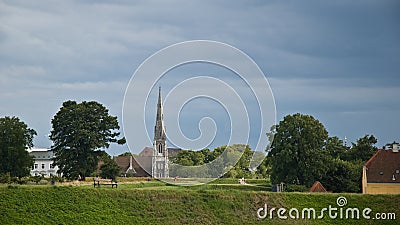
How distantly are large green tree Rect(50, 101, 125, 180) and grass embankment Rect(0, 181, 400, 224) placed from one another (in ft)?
60.4

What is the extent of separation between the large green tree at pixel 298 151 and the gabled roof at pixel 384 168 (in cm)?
354

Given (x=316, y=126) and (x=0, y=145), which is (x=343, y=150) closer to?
(x=316, y=126)

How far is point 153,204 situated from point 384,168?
22678 millimetres

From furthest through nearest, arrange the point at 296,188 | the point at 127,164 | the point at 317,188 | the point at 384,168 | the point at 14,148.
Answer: the point at 127,164
the point at 14,148
the point at 384,168
the point at 296,188
the point at 317,188

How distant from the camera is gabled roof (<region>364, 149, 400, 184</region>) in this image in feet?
170

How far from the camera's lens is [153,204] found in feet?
122

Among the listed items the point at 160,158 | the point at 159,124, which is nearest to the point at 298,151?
the point at 159,124

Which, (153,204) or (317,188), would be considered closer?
(153,204)

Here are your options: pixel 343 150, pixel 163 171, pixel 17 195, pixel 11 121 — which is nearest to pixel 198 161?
pixel 163 171

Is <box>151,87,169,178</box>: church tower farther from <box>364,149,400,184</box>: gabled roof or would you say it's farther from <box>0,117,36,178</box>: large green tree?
<box>364,149,400,184</box>: gabled roof

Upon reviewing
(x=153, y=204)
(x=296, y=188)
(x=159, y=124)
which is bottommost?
(x=153, y=204)

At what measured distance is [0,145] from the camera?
5628cm

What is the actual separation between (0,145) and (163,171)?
26845 mm

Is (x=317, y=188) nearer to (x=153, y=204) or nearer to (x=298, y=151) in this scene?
(x=298, y=151)
